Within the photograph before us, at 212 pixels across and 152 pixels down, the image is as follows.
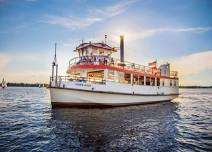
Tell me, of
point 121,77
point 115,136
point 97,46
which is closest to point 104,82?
point 121,77

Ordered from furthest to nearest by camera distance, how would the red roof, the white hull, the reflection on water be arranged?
the red roof < the white hull < the reflection on water

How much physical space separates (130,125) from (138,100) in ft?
32.3

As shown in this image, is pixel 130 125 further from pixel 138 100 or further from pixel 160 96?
pixel 160 96

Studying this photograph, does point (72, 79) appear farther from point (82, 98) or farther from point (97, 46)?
point (97, 46)

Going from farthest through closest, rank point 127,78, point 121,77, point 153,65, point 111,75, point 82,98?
point 153,65, point 127,78, point 121,77, point 111,75, point 82,98

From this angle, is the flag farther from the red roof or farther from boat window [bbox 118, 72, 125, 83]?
boat window [bbox 118, 72, 125, 83]

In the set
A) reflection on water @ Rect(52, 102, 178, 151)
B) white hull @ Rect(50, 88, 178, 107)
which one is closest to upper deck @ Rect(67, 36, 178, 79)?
white hull @ Rect(50, 88, 178, 107)

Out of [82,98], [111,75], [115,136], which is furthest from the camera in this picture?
[111,75]

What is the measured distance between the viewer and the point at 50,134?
9602 mm

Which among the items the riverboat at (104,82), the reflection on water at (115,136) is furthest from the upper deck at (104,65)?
the reflection on water at (115,136)

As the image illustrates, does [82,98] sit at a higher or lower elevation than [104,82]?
lower

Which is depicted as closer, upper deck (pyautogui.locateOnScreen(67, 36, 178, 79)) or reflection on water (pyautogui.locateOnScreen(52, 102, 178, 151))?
reflection on water (pyautogui.locateOnScreen(52, 102, 178, 151))

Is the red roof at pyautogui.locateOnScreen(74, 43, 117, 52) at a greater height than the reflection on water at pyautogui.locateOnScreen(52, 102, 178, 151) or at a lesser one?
greater

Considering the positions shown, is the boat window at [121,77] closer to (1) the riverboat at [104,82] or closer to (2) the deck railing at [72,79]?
(1) the riverboat at [104,82]
